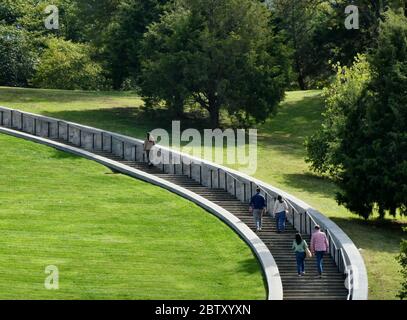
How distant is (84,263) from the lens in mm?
31562

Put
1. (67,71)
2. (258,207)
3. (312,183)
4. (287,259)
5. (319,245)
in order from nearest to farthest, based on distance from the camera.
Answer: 1. (319,245)
2. (287,259)
3. (258,207)
4. (312,183)
5. (67,71)

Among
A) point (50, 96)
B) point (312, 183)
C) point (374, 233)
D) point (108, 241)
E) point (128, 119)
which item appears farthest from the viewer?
point (50, 96)

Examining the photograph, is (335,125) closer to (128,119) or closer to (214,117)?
(214,117)

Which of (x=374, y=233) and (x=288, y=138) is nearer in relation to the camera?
(x=374, y=233)

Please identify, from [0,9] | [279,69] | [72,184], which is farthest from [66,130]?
[0,9]

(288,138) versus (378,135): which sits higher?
(378,135)

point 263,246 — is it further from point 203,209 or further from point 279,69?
point 279,69

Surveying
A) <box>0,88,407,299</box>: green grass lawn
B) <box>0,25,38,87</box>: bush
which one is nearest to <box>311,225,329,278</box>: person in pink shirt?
<box>0,88,407,299</box>: green grass lawn

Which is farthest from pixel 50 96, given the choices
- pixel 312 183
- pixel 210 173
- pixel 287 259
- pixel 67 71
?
pixel 287 259

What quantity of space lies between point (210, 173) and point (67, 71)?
3705 centimetres

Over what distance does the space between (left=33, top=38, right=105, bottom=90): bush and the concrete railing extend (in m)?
24.6

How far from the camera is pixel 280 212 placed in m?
35.5

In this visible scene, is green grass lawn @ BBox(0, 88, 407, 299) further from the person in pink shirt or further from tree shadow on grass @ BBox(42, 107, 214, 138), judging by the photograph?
the person in pink shirt

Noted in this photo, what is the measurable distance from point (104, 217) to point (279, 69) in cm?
2070
